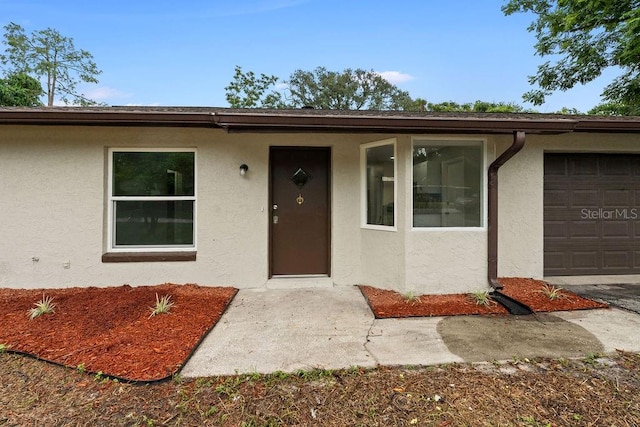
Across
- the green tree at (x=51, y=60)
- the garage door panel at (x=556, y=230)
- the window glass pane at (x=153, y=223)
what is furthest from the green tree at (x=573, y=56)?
the green tree at (x=51, y=60)

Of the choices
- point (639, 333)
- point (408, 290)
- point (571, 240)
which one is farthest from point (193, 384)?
point (571, 240)

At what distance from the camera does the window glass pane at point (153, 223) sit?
526 centimetres

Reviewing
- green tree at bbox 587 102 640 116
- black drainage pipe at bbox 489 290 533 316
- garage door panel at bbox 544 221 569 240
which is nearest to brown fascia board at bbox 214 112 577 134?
garage door panel at bbox 544 221 569 240

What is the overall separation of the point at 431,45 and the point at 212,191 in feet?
38.2

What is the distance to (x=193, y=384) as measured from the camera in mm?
2607

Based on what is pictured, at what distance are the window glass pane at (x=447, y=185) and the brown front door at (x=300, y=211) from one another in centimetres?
149

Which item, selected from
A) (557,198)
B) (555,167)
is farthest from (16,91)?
(557,198)

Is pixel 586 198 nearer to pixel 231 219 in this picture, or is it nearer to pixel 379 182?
pixel 379 182

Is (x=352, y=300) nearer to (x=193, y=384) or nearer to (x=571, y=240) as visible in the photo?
(x=193, y=384)

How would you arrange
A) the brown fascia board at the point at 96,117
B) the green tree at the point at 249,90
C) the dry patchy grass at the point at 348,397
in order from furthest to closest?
the green tree at the point at 249,90, the brown fascia board at the point at 96,117, the dry patchy grass at the point at 348,397

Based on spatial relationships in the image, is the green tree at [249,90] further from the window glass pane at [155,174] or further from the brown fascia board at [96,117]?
the brown fascia board at [96,117]

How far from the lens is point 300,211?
18.2 ft

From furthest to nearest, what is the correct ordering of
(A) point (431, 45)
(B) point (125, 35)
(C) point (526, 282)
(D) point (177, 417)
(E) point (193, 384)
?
1. (A) point (431, 45)
2. (B) point (125, 35)
3. (C) point (526, 282)
4. (E) point (193, 384)
5. (D) point (177, 417)

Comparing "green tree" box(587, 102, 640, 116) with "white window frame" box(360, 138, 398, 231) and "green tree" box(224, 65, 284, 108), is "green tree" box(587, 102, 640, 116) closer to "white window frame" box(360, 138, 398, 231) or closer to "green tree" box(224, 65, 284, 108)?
"white window frame" box(360, 138, 398, 231)
